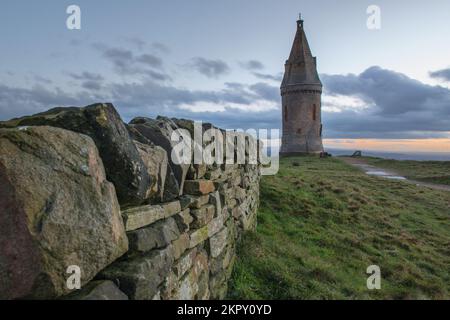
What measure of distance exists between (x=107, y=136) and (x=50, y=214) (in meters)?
0.84

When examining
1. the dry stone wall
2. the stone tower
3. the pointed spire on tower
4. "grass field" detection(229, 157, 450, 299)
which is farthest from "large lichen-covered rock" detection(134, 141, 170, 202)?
the pointed spire on tower

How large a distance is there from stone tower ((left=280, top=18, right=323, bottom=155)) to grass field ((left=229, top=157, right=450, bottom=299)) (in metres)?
30.4

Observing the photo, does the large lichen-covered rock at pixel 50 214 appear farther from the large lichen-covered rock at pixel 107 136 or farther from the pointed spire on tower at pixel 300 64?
the pointed spire on tower at pixel 300 64

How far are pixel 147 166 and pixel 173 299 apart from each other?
1.16 m

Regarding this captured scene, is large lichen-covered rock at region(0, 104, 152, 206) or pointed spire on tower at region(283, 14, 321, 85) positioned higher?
pointed spire on tower at region(283, 14, 321, 85)

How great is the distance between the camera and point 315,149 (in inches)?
1753

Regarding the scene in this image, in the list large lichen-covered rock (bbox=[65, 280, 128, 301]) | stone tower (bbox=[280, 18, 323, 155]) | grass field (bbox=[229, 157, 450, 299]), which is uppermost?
stone tower (bbox=[280, 18, 323, 155])

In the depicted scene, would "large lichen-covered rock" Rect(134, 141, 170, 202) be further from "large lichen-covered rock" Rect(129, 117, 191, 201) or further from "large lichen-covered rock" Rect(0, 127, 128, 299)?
"large lichen-covered rock" Rect(0, 127, 128, 299)

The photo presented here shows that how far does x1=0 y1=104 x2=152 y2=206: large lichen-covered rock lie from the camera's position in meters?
Result: 2.71

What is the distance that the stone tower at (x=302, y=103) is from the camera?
44250 mm

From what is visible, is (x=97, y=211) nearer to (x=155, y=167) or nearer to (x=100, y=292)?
(x=100, y=292)

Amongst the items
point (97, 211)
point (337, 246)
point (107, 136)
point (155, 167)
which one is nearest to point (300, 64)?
point (337, 246)

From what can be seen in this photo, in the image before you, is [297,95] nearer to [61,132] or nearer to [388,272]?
[388,272]

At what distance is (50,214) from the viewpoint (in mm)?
2045
